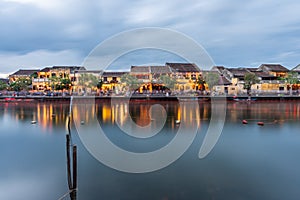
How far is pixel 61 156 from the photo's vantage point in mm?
10086

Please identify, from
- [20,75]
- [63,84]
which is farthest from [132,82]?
[20,75]

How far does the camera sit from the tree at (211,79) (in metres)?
36.4

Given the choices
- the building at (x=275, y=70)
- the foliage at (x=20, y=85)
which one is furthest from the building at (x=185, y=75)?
the foliage at (x=20, y=85)

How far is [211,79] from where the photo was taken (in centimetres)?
3641

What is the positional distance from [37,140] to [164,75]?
91.8ft

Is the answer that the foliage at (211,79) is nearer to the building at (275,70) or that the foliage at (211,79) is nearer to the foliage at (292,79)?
the foliage at (292,79)

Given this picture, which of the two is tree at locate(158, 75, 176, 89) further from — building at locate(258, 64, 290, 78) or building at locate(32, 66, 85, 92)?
building at locate(258, 64, 290, 78)

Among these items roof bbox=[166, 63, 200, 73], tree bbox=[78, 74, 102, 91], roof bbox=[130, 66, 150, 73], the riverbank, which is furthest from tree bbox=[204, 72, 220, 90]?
tree bbox=[78, 74, 102, 91]

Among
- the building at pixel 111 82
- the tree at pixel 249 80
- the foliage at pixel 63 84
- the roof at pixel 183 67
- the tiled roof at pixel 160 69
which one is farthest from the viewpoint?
the roof at pixel 183 67

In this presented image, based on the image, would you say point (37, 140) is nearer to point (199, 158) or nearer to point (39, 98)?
point (199, 158)

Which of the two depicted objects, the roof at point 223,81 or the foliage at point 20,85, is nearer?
the roof at point 223,81

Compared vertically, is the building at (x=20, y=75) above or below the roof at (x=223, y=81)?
above

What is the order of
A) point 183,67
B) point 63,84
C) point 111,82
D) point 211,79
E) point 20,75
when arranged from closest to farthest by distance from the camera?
Result: point 63,84 → point 211,79 → point 111,82 → point 183,67 → point 20,75

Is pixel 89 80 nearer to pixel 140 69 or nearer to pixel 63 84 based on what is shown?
pixel 63 84
